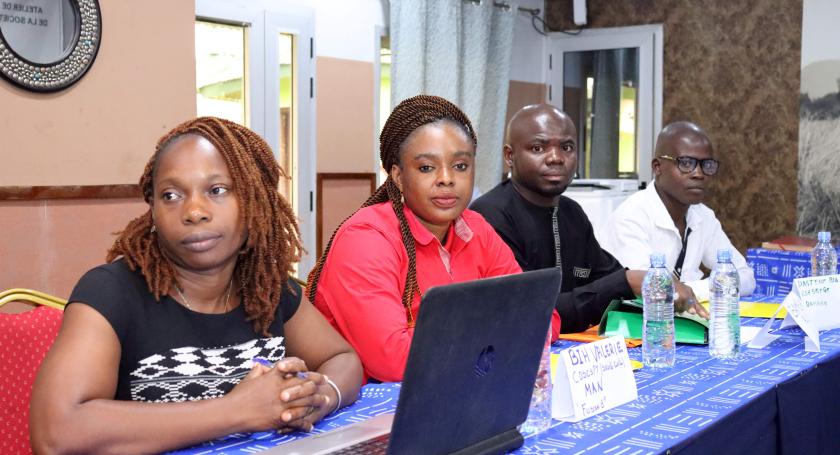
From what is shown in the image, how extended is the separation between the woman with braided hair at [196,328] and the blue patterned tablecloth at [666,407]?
1.5 inches

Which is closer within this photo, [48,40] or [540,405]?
[540,405]

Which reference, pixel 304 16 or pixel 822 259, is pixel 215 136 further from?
pixel 304 16

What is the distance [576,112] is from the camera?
6.82 meters

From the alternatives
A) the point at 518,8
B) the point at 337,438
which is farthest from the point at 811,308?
the point at 518,8

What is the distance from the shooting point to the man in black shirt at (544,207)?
2627 mm

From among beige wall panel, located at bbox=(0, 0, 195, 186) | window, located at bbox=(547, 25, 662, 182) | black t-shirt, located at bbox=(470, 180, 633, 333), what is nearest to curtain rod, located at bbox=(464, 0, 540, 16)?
window, located at bbox=(547, 25, 662, 182)

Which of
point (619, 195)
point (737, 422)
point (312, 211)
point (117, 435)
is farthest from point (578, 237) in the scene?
point (619, 195)

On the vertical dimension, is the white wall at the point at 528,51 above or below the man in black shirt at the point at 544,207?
above

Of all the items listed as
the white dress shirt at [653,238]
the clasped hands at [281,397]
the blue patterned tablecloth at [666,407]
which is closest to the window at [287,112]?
the white dress shirt at [653,238]

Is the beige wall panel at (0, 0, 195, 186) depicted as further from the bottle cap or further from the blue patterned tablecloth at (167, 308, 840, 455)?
the bottle cap

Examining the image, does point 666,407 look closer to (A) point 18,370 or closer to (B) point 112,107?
(A) point 18,370

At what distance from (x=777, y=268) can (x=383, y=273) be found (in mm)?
1882

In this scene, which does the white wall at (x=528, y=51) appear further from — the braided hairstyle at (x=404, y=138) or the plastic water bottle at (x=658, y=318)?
the plastic water bottle at (x=658, y=318)

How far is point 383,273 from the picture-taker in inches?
74.0
